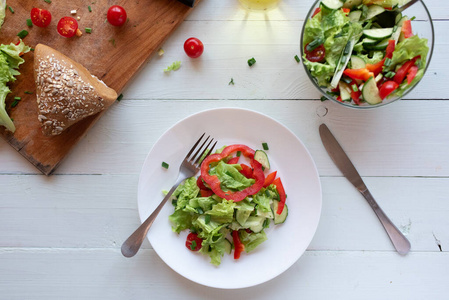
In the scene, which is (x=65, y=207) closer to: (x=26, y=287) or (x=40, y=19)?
(x=26, y=287)

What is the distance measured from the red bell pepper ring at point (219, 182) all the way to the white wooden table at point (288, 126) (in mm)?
321

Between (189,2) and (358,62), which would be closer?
(358,62)

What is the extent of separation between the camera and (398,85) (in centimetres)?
199

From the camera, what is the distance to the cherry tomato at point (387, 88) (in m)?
1.97

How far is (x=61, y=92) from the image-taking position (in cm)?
219

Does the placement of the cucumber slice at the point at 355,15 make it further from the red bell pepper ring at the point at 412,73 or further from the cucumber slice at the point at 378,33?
the red bell pepper ring at the point at 412,73

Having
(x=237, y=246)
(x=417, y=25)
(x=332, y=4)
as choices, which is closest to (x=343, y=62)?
(x=332, y=4)

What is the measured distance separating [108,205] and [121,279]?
19.9 inches

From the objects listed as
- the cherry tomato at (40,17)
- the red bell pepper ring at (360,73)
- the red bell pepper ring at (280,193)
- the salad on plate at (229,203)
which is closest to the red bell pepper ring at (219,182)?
the salad on plate at (229,203)

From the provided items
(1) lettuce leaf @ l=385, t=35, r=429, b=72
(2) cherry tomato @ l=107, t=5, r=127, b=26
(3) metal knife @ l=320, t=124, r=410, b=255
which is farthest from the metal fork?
(1) lettuce leaf @ l=385, t=35, r=429, b=72

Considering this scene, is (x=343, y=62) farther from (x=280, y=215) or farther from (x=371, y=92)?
(x=280, y=215)

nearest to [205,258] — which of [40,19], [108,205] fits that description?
[108,205]

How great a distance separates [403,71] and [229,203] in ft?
3.97

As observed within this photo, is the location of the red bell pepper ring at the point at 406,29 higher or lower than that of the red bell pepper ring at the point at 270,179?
higher
